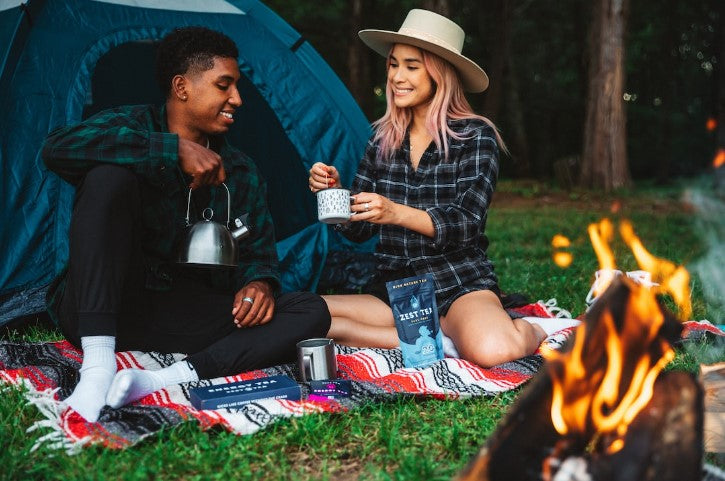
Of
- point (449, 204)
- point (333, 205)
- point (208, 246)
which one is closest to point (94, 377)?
point (208, 246)

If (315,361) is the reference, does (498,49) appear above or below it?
above

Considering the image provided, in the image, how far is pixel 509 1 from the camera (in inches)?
496

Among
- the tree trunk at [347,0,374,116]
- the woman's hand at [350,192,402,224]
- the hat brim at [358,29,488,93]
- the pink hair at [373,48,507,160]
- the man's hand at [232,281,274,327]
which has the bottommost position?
the man's hand at [232,281,274,327]

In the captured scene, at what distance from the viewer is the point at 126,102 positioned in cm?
398

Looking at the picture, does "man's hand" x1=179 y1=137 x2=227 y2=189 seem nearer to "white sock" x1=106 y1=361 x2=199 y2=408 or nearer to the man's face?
the man's face

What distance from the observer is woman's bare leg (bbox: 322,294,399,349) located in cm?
300

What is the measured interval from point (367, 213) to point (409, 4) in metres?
11.3

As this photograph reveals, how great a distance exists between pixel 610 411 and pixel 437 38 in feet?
6.14

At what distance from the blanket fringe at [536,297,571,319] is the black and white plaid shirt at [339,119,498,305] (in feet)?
1.86

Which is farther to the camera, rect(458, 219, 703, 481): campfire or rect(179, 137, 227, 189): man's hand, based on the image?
rect(179, 137, 227, 189): man's hand

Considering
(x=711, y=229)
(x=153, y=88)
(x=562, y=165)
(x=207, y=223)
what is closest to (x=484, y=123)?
(x=207, y=223)

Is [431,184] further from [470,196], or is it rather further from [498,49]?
[498,49]

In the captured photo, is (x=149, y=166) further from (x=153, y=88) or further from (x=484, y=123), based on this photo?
(x=153, y=88)

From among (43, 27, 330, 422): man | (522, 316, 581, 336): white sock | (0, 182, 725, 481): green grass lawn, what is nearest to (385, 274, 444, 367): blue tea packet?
(43, 27, 330, 422): man
